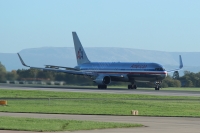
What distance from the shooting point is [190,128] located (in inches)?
1131

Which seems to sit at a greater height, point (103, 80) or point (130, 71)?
point (130, 71)

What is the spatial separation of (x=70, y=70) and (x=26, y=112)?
49.1 meters

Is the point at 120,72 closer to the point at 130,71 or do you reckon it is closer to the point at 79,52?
the point at 130,71

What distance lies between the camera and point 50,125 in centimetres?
2891

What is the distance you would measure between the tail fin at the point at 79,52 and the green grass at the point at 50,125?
58943mm

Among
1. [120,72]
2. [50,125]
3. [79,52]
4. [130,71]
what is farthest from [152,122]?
[79,52]

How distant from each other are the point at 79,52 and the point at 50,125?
6342cm

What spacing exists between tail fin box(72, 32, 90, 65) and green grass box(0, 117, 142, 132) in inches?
2321

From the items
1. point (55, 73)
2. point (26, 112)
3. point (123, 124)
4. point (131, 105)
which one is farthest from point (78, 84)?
point (123, 124)

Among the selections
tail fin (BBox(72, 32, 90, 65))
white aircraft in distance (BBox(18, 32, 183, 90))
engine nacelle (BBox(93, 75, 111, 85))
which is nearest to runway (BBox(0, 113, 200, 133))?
white aircraft in distance (BBox(18, 32, 183, 90))

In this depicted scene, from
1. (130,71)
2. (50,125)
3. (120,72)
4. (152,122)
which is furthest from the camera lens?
(120,72)

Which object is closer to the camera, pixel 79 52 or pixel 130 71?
pixel 130 71

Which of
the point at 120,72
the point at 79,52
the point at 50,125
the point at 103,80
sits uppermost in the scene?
the point at 79,52

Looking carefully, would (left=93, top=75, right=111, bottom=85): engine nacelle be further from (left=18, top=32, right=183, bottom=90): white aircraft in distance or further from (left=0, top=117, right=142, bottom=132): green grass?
(left=0, top=117, right=142, bottom=132): green grass
